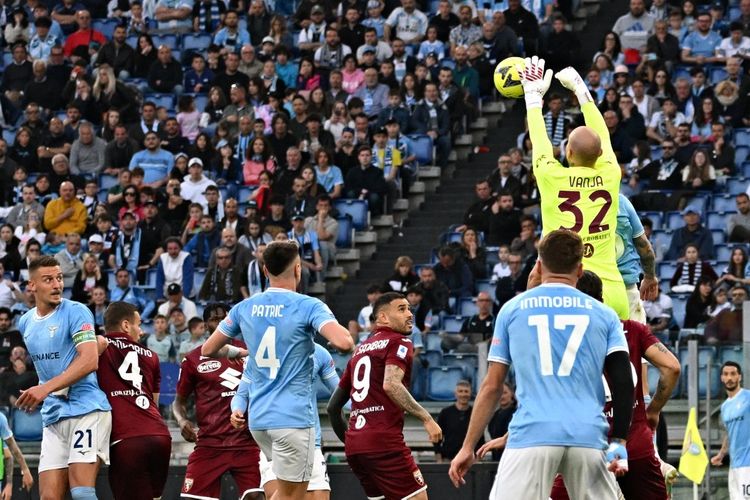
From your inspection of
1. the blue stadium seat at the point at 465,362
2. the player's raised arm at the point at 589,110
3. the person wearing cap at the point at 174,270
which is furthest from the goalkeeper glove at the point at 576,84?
the person wearing cap at the point at 174,270

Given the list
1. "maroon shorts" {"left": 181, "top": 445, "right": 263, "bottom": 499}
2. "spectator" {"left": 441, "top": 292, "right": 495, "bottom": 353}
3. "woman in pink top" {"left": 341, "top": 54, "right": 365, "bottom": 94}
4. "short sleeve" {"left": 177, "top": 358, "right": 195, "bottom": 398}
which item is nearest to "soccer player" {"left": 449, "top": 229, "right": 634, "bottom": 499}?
"maroon shorts" {"left": 181, "top": 445, "right": 263, "bottom": 499}

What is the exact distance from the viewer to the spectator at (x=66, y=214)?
922 inches

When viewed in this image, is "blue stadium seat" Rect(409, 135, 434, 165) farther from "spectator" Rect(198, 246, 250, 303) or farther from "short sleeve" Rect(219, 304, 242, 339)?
"short sleeve" Rect(219, 304, 242, 339)

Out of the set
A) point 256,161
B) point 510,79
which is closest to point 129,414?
point 510,79

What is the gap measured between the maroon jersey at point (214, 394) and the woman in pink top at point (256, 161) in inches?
411

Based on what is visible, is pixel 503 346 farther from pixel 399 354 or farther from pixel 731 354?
pixel 731 354

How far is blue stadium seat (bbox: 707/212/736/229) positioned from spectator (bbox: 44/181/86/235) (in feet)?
30.6

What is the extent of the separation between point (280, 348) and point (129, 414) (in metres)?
2.38

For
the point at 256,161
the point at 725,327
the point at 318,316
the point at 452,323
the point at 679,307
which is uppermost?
the point at 318,316

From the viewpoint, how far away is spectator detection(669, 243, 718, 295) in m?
19.5

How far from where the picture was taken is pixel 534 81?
37.5ft

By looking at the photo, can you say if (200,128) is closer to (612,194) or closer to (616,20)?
(616,20)

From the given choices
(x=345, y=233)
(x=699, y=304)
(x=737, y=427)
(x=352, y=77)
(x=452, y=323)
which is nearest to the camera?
(x=737, y=427)

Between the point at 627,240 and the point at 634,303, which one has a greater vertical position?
the point at 627,240
